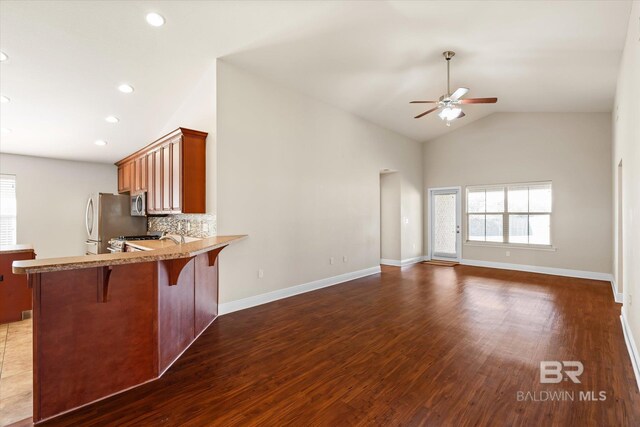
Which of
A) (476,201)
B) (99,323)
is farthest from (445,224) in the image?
(99,323)

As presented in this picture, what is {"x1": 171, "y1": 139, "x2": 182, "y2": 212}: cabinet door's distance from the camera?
12.6 feet

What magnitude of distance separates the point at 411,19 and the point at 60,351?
430 cm

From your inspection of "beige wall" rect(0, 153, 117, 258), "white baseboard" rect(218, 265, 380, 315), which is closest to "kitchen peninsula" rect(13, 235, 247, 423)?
"white baseboard" rect(218, 265, 380, 315)

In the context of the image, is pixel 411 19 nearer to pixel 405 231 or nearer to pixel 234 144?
pixel 234 144

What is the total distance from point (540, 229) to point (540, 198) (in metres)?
0.69

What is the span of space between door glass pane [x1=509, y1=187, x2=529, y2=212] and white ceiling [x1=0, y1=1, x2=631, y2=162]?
6.82 feet

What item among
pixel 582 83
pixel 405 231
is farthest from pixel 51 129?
pixel 582 83

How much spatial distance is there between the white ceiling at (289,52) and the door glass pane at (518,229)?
2.63 metres

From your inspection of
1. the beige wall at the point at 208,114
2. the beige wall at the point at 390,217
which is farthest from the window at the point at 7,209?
the beige wall at the point at 390,217

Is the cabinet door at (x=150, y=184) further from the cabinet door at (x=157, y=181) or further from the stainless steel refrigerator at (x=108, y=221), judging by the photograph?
the stainless steel refrigerator at (x=108, y=221)

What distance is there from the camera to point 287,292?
4688mm

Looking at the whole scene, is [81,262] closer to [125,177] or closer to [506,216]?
[125,177]

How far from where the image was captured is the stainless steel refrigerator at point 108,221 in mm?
5566

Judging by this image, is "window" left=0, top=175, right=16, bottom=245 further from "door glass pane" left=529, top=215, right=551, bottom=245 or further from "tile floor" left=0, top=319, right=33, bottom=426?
"door glass pane" left=529, top=215, right=551, bottom=245
